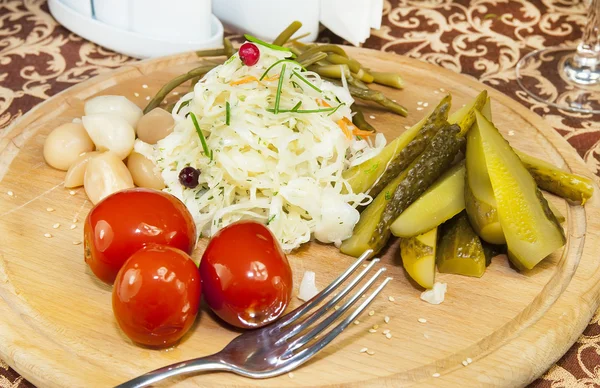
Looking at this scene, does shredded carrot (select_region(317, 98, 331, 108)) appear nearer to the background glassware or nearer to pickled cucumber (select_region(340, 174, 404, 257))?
pickled cucumber (select_region(340, 174, 404, 257))

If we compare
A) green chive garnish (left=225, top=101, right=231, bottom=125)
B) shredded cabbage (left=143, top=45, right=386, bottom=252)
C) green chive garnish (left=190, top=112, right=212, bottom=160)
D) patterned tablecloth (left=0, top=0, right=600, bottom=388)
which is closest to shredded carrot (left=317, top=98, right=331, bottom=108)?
shredded cabbage (left=143, top=45, right=386, bottom=252)

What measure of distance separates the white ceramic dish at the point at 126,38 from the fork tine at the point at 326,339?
2123 mm

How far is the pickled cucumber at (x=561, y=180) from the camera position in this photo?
2.68m

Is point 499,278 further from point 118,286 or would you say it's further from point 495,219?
point 118,286

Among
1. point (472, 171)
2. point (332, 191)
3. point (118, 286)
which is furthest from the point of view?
point (332, 191)

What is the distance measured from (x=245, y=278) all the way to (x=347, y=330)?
37 centimetres

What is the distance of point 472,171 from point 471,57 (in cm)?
194

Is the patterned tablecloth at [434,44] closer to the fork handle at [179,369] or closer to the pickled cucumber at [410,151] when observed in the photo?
the pickled cucumber at [410,151]

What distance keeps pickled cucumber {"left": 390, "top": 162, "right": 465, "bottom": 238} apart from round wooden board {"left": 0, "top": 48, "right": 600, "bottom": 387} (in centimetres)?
17

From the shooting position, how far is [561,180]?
2680 mm

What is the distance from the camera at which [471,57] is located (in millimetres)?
4203

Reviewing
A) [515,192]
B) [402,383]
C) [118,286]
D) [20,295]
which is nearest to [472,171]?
[515,192]

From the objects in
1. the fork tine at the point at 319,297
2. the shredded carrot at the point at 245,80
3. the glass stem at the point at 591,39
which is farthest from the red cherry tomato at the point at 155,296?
the glass stem at the point at 591,39

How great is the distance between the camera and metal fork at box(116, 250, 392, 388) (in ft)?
6.38
